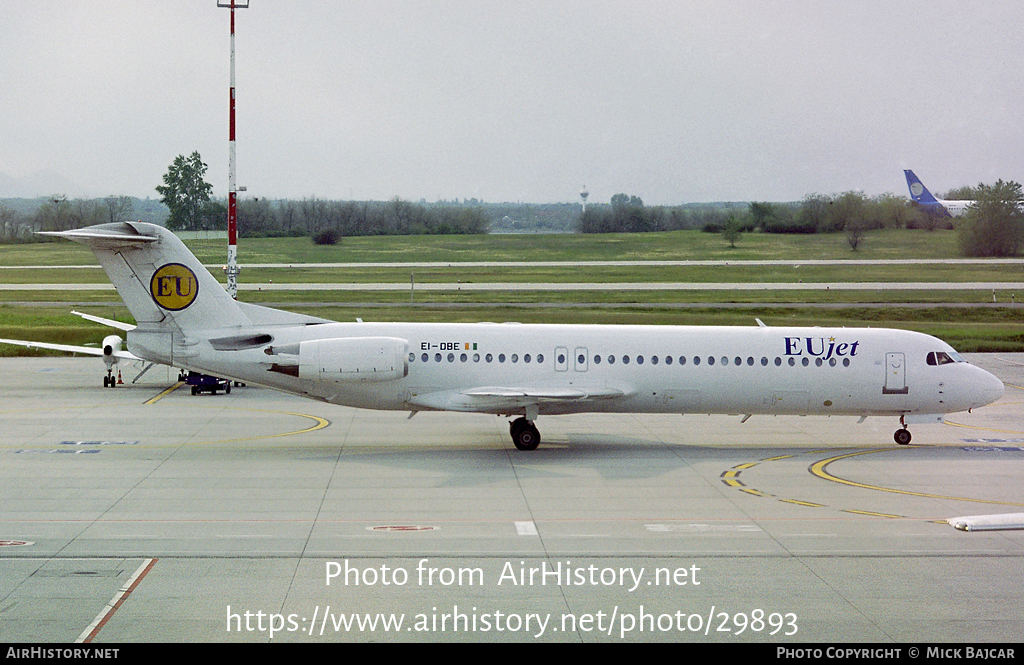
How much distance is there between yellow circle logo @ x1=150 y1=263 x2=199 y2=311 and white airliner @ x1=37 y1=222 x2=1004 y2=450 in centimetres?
3

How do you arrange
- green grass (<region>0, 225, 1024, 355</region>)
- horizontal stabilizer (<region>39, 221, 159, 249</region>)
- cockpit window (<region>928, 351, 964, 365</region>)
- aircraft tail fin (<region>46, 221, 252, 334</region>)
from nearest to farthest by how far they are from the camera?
horizontal stabilizer (<region>39, 221, 159, 249</region>) → aircraft tail fin (<region>46, 221, 252, 334</region>) → cockpit window (<region>928, 351, 964, 365</region>) → green grass (<region>0, 225, 1024, 355</region>)

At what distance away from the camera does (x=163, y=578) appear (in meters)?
15.7

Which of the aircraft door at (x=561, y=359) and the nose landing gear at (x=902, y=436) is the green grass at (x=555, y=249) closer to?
the aircraft door at (x=561, y=359)

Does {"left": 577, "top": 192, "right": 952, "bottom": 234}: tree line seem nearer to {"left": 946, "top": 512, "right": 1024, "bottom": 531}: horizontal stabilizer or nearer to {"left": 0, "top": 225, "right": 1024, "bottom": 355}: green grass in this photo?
{"left": 0, "top": 225, "right": 1024, "bottom": 355}: green grass

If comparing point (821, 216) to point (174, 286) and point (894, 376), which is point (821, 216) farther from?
point (174, 286)

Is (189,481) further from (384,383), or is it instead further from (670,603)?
(670,603)

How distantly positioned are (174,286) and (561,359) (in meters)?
10.5

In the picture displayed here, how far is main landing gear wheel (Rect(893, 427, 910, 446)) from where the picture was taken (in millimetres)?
28438

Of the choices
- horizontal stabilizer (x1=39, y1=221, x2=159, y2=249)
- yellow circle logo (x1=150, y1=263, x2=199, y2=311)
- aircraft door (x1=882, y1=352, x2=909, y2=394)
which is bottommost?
aircraft door (x1=882, y1=352, x2=909, y2=394)

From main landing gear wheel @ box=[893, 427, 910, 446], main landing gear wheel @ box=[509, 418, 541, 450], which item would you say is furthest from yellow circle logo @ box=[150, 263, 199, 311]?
main landing gear wheel @ box=[893, 427, 910, 446]

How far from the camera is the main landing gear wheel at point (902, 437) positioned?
28.4 metres

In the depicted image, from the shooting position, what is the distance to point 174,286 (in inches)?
1035

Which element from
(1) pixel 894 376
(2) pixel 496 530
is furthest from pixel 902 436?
(2) pixel 496 530

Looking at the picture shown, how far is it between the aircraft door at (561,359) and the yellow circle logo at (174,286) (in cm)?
976
